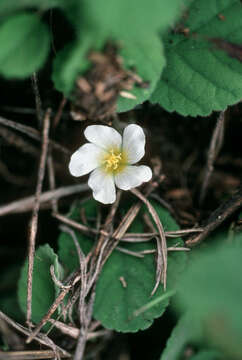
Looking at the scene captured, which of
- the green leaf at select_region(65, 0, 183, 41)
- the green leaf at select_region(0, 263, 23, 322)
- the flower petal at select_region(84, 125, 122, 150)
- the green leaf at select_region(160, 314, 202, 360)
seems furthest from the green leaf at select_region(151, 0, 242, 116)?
the green leaf at select_region(0, 263, 23, 322)

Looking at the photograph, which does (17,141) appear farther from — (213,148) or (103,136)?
(213,148)

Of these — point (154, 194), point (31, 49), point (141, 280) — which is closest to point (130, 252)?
point (141, 280)

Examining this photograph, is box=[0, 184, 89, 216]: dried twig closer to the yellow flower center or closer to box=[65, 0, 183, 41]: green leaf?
the yellow flower center

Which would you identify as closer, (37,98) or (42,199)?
(37,98)

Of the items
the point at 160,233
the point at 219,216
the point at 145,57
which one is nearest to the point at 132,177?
the point at 160,233

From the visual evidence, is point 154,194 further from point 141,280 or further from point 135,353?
point 135,353

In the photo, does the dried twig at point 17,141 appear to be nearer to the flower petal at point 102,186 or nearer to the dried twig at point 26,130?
the dried twig at point 26,130

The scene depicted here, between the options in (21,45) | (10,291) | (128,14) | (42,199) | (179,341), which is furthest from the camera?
(10,291)
